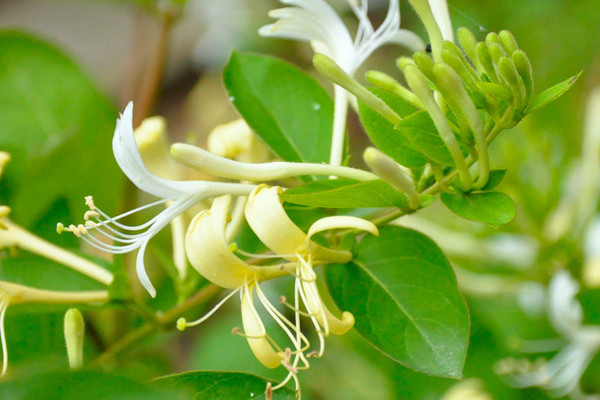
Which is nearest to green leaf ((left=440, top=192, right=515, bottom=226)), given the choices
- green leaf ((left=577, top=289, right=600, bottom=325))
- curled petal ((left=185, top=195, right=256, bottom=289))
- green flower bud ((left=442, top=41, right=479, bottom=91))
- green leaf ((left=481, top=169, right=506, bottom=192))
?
green leaf ((left=481, top=169, right=506, bottom=192))

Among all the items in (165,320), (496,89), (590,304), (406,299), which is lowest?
(590,304)

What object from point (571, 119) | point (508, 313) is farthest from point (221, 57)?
point (508, 313)

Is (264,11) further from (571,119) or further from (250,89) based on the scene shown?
(250,89)

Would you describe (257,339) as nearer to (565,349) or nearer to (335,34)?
(335,34)

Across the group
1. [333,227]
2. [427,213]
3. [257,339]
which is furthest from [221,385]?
→ [427,213]

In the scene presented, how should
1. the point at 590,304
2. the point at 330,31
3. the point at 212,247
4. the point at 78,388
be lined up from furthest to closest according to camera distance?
the point at 590,304, the point at 330,31, the point at 212,247, the point at 78,388

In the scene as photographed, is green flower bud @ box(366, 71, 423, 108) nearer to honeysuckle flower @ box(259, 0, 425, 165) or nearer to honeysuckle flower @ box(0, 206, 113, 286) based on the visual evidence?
honeysuckle flower @ box(259, 0, 425, 165)

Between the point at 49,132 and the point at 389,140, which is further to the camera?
the point at 49,132

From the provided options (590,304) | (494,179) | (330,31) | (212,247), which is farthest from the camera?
(590,304)
